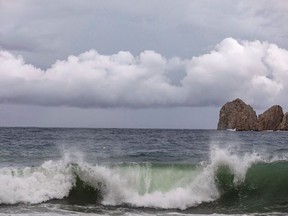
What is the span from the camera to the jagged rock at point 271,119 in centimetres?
12262

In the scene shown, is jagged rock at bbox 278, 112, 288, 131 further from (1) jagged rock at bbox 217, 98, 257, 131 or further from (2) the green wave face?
(2) the green wave face

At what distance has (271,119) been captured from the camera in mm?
123875

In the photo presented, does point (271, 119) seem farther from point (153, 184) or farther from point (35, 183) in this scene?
point (35, 183)

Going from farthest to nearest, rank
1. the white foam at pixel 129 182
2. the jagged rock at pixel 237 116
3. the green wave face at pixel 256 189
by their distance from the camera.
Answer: the jagged rock at pixel 237 116, the green wave face at pixel 256 189, the white foam at pixel 129 182

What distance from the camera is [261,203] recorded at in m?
16.3

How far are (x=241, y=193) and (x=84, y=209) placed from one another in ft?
21.0

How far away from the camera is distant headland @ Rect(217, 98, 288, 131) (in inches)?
4835

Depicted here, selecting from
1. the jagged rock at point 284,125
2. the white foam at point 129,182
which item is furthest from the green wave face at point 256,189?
the jagged rock at point 284,125

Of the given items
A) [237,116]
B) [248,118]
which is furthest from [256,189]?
[248,118]

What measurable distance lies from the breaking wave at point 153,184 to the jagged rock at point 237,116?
348 ft

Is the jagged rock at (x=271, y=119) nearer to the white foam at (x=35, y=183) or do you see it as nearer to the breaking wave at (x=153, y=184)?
the breaking wave at (x=153, y=184)

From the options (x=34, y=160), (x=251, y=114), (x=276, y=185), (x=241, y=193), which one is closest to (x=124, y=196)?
(x=241, y=193)

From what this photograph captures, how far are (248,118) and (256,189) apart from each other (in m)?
111

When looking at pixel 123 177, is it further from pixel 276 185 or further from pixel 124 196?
pixel 276 185
